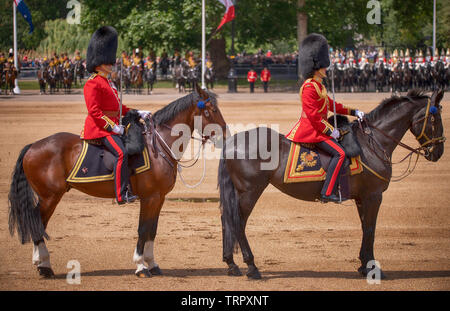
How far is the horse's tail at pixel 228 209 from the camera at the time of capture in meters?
7.58

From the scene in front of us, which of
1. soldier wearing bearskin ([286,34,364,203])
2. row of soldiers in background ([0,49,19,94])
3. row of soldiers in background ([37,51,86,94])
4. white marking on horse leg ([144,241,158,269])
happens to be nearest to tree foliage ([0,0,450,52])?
row of soldiers in background ([37,51,86,94])

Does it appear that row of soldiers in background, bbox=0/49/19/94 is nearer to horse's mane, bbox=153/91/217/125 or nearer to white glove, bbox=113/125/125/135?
horse's mane, bbox=153/91/217/125

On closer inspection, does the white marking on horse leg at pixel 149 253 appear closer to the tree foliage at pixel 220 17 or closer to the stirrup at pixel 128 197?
the stirrup at pixel 128 197

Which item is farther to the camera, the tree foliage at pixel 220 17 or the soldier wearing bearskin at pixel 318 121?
the tree foliage at pixel 220 17

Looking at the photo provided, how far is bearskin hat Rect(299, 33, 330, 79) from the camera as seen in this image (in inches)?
310

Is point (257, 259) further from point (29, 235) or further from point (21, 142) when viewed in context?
point (21, 142)

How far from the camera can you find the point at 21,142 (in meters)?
18.2

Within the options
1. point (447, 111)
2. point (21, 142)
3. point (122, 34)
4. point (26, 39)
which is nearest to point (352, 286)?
point (21, 142)

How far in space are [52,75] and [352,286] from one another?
30.4 meters

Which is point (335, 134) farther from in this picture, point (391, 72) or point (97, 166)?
point (391, 72)

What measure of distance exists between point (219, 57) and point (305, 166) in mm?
34767

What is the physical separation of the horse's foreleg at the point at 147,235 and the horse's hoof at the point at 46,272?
81cm
